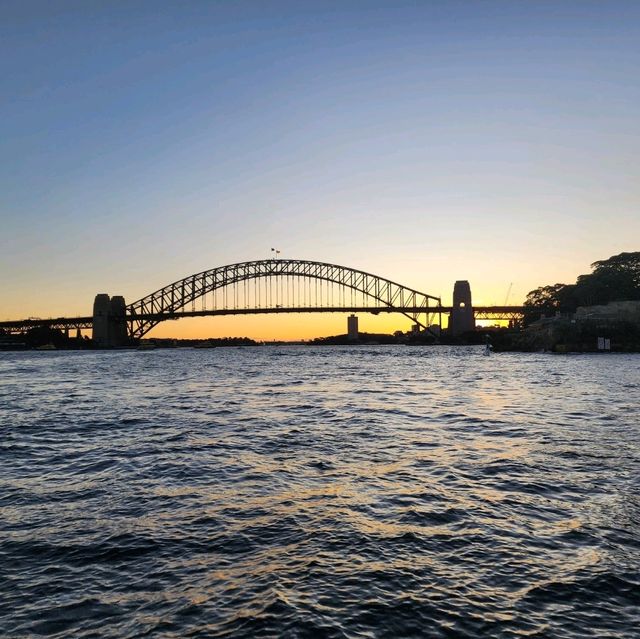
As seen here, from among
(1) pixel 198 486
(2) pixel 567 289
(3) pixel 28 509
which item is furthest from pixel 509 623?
(2) pixel 567 289

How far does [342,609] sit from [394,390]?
2688 centimetres

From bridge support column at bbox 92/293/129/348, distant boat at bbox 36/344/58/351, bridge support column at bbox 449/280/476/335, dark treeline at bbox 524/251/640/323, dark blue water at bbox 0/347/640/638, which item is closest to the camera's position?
dark blue water at bbox 0/347/640/638

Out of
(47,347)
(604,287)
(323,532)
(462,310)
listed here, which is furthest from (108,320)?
(323,532)

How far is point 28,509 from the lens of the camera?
871 centimetres

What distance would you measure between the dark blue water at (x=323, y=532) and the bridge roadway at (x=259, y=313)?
114 m

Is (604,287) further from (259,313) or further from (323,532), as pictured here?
(323,532)

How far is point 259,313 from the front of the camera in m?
129

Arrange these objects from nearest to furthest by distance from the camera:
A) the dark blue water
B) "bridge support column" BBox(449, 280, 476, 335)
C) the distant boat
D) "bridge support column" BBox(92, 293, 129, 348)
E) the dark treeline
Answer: the dark blue water → the dark treeline → "bridge support column" BBox(449, 280, 476, 335) → "bridge support column" BBox(92, 293, 129, 348) → the distant boat

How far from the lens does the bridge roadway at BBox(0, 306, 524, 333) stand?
131 metres

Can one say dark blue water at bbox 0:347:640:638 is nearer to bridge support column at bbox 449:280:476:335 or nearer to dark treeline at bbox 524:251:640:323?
dark treeline at bbox 524:251:640:323

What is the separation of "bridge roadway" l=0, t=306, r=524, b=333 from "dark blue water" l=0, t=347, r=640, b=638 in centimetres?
11387

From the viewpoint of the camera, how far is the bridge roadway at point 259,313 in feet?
429

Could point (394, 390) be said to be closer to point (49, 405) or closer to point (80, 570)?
point (49, 405)

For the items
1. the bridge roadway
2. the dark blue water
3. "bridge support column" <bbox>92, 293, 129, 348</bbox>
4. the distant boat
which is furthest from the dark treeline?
the distant boat
